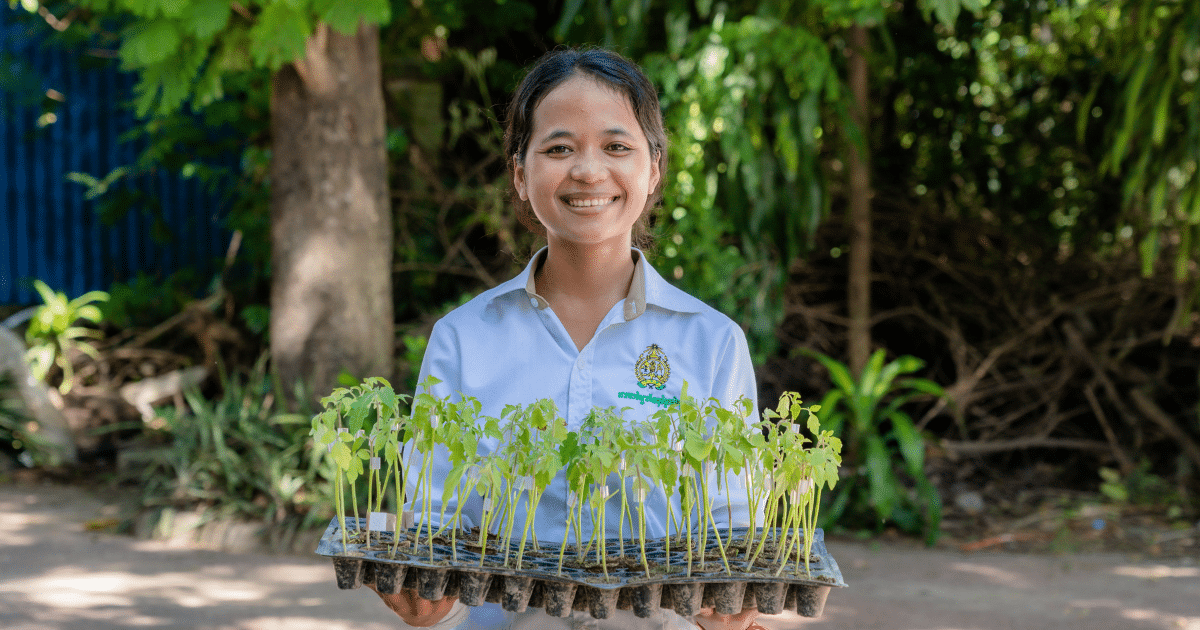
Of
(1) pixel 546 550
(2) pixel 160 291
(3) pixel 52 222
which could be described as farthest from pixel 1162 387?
(3) pixel 52 222

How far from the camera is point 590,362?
172cm

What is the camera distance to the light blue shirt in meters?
1.71

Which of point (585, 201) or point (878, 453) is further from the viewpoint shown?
point (878, 453)

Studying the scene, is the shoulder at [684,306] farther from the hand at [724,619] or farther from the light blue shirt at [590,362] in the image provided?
the hand at [724,619]

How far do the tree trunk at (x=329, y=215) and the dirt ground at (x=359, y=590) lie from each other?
1.06 m

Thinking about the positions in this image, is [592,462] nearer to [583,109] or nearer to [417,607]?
[417,607]

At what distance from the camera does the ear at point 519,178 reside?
6.00 ft

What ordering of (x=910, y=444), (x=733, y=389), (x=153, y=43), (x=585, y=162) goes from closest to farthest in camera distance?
(x=585, y=162), (x=733, y=389), (x=153, y=43), (x=910, y=444)

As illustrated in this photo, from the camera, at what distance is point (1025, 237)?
6.43 m

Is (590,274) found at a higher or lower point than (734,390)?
higher

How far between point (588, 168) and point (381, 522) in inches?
27.4

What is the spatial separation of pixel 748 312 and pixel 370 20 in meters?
2.55

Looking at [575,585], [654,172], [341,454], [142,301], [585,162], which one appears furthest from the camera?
[142,301]

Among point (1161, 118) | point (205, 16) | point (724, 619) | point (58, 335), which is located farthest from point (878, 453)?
point (58, 335)
